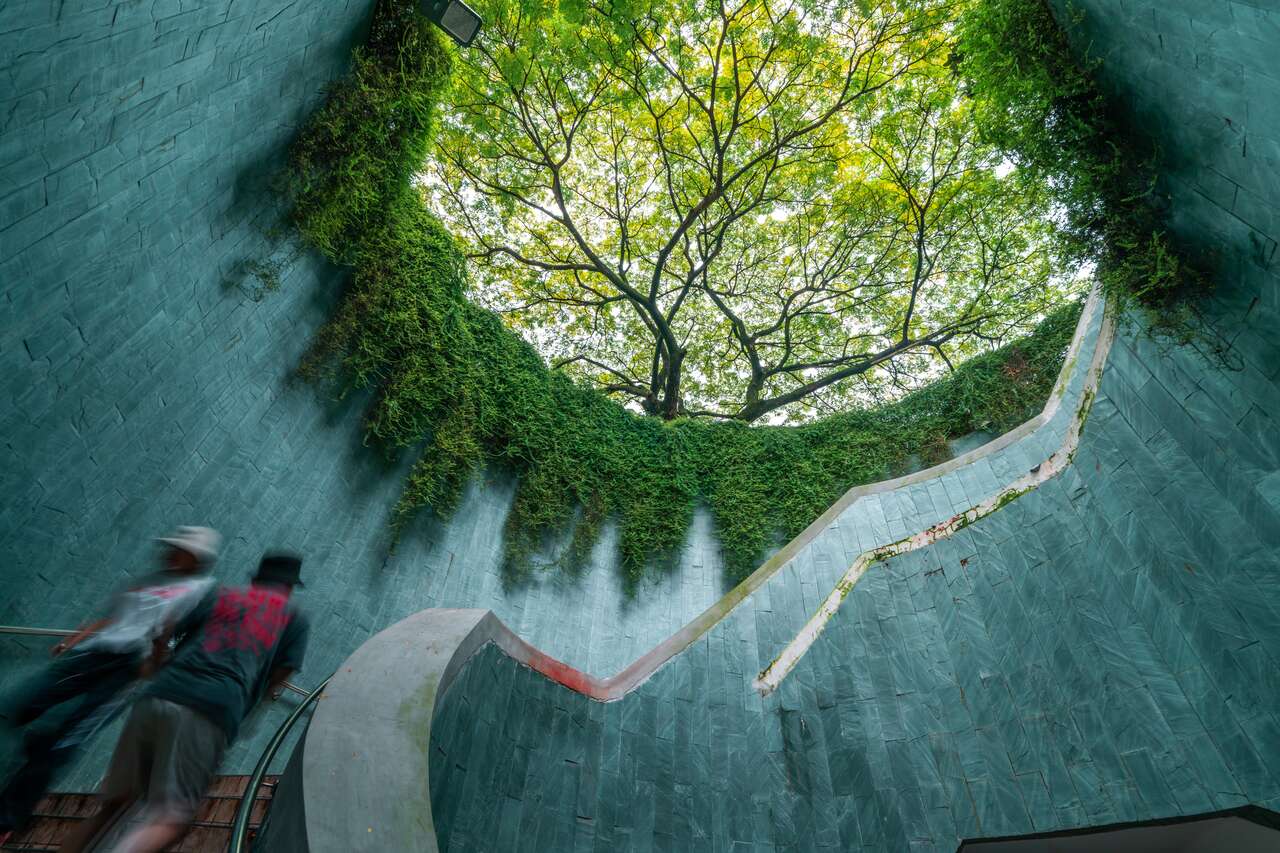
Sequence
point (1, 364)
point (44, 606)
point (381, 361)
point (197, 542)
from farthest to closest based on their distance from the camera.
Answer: point (381, 361)
point (44, 606)
point (1, 364)
point (197, 542)

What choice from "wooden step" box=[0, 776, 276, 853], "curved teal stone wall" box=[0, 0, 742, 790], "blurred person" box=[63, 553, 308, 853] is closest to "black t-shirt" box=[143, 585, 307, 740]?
"blurred person" box=[63, 553, 308, 853]

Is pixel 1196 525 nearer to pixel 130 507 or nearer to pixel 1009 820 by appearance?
pixel 1009 820

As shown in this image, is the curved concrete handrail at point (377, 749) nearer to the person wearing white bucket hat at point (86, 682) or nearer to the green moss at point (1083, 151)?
the person wearing white bucket hat at point (86, 682)

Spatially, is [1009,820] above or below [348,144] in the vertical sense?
below

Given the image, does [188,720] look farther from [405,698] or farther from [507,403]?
[507,403]

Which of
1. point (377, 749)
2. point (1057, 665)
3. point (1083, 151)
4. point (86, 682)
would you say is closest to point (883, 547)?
point (1057, 665)

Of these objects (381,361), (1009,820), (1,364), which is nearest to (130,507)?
(1,364)

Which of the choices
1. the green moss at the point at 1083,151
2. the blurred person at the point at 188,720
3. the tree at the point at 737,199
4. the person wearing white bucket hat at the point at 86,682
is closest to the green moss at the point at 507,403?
the tree at the point at 737,199
